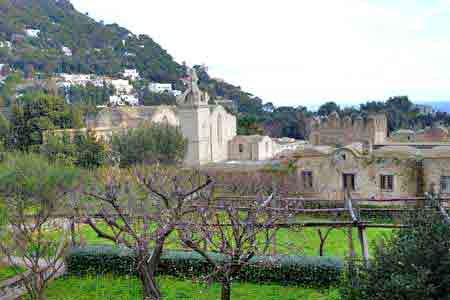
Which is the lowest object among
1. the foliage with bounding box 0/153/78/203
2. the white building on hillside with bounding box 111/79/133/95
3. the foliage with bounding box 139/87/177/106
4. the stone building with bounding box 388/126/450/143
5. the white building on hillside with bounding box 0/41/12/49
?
the foliage with bounding box 0/153/78/203

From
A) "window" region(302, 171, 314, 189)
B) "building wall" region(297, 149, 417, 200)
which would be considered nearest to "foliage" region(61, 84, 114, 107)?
"window" region(302, 171, 314, 189)

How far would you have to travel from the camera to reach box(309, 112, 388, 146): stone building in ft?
94.2

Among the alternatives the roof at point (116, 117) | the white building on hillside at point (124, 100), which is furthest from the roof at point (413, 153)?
the white building on hillside at point (124, 100)

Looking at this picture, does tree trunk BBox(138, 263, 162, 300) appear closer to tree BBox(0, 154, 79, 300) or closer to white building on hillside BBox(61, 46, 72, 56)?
tree BBox(0, 154, 79, 300)

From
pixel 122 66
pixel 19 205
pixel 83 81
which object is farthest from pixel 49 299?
pixel 122 66

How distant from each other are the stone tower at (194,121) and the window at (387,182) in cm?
1292

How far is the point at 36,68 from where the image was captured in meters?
101

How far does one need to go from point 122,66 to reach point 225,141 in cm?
8759

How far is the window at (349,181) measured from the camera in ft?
71.2

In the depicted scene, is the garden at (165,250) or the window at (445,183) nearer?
the garden at (165,250)

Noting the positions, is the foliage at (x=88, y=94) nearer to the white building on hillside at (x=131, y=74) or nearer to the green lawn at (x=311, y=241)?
the white building on hillside at (x=131, y=74)

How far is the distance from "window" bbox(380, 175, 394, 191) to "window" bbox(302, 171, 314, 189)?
9.85ft

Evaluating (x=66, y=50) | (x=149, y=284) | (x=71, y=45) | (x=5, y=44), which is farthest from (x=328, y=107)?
(x=71, y=45)

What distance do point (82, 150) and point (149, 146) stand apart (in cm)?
364
